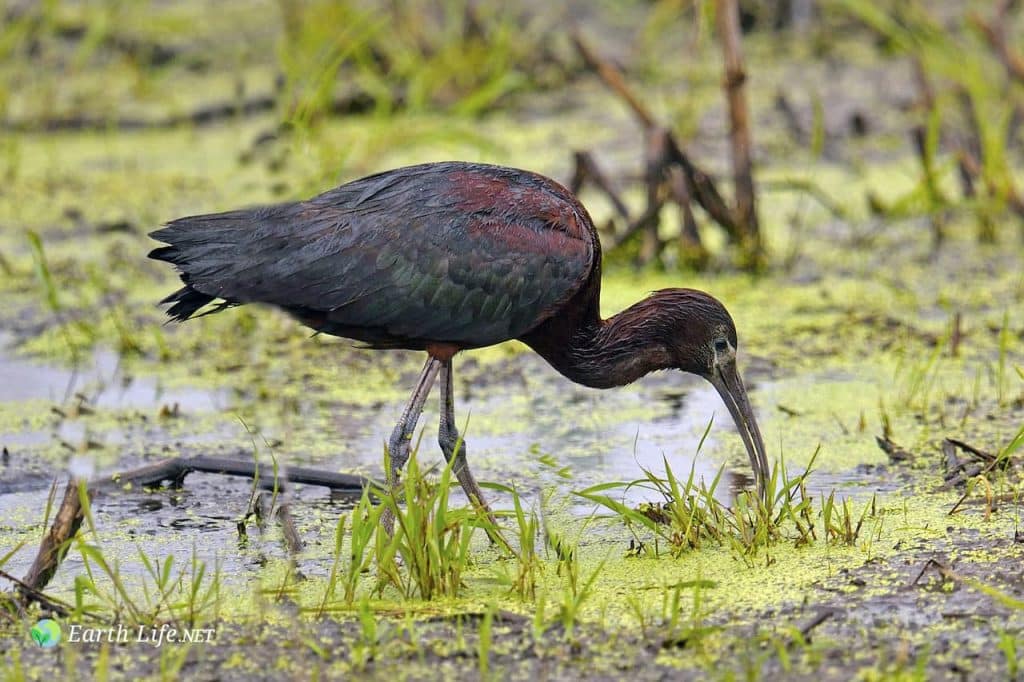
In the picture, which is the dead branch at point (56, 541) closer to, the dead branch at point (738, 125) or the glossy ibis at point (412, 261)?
the glossy ibis at point (412, 261)

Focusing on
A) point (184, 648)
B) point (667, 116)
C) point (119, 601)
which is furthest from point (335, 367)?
point (667, 116)

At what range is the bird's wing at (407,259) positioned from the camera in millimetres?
4668

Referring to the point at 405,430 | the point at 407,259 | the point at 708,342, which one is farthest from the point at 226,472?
the point at 708,342

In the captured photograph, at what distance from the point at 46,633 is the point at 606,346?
1879mm

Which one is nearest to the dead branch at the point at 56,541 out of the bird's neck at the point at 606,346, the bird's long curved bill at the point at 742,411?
the bird's neck at the point at 606,346

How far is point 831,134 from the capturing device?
9836 millimetres

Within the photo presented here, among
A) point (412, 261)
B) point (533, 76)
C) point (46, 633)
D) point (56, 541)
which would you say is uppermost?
point (533, 76)

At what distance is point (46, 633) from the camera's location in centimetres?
393

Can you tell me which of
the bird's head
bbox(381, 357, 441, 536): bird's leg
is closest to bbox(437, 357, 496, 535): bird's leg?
bbox(381, 357, 441, 536): bird's leg

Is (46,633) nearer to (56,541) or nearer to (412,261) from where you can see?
(56,541)

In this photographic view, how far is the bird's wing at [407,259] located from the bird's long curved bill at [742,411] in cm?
62

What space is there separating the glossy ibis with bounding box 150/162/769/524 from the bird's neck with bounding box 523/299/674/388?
0.07 m

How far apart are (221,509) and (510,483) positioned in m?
0.93

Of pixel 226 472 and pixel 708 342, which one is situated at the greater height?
pixel 708 342
